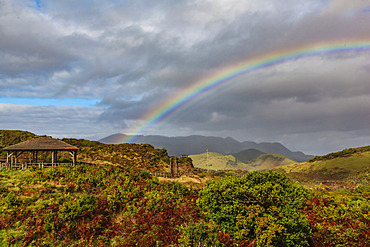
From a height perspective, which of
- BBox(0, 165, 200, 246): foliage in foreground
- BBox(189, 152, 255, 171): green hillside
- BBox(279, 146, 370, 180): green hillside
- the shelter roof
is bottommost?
BBox(189, 152, 255, 171): green hillside

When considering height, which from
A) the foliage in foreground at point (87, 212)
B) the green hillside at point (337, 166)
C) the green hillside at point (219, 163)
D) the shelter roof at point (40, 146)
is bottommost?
the green hillside at point (219, 163)

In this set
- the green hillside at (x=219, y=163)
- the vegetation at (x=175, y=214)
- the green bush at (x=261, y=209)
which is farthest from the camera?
the green hillside at (x=219, y=163)

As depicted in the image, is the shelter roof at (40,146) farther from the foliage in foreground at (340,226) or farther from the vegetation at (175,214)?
the foliage in foreground at (340,226)

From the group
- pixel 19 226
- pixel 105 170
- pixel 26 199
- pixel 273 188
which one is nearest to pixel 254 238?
pixel 273 188

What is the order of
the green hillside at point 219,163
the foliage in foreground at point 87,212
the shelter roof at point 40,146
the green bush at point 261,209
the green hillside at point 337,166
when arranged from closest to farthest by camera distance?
the green bush at point 261,209
the foliage in foreground at point 87,212
the shelter roof at point 40,146
the green hillside at point 337,166
the green hillside at point 219,163

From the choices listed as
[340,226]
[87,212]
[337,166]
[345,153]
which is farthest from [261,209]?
[345,153]

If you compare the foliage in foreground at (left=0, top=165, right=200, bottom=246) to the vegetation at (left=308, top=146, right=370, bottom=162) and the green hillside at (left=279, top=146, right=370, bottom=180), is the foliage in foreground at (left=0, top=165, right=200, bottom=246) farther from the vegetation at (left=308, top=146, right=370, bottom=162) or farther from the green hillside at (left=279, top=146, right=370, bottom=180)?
the vegetation at (left=308, top=146, right=370, bottom=162)

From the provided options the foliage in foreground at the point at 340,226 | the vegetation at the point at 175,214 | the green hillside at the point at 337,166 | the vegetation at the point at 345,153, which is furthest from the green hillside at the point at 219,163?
the foliage in foreground at the point at 340,226

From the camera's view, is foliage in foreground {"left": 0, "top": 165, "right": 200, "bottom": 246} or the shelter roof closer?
foliage in foreground {"left": 0, "top": 165, "right": 200, "bottom": 246}

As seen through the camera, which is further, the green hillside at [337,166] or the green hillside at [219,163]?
the green hillside at [219,163]

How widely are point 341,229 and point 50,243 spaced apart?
64.6 ft

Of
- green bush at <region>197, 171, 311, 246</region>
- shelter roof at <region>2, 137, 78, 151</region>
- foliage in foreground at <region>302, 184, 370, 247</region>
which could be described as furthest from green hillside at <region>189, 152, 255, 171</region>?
green bush at <region>197, 171, 311, 246</region>

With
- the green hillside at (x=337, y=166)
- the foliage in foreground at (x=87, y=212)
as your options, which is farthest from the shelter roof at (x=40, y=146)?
the green hillside at (x=337, y=166)

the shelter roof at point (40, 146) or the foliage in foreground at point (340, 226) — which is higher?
the shelter roof at point (40, 146)
